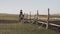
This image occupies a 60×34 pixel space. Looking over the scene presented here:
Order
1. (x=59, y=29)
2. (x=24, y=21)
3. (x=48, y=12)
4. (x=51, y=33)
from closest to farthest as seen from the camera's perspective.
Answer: (x=51, y=33) → (x=59, y=29) → (x=48, y=12) → (x=24, y=21)

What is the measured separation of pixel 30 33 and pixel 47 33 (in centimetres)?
114

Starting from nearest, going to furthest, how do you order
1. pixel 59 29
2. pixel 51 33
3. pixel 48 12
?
pixel 51 33 → pixel 59 29 → pixel 48 12

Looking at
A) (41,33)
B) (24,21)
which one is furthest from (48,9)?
(24,21)

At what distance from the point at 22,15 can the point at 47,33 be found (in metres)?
15.3

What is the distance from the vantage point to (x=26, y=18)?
29328 millimetres

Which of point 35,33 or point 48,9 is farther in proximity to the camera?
point 48,9

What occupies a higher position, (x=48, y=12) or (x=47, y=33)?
(x=48, y=12)

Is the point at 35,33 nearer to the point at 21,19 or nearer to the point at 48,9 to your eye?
the point at 48,9

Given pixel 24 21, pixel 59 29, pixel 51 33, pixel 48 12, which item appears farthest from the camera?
pixel 24 21

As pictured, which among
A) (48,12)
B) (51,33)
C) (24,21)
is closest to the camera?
(51,33)

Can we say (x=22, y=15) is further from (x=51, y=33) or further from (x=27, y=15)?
(x=51, y=33)

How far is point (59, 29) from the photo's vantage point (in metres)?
15.7

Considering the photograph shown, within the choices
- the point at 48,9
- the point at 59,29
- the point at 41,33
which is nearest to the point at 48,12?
the point at 48,9

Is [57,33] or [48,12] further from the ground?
[48,12]
